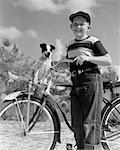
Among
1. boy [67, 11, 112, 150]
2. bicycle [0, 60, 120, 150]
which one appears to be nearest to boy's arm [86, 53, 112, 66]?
boy [67, 11, 112, 150]

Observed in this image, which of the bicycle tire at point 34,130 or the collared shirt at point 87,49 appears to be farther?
the bicycle tire at point 34,130

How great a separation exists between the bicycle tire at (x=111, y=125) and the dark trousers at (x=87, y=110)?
0.18 metres

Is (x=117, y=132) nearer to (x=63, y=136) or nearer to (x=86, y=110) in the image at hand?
(x=86, y=110)

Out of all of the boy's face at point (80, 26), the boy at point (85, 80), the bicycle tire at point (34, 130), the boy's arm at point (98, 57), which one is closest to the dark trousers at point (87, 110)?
the boy at point (85, 80)

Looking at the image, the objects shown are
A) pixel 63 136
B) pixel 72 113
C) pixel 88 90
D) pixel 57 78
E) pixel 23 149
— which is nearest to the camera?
pixel 88 90

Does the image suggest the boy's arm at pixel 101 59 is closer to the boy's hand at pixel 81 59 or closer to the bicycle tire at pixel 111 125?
the boy's hand at pixel 81 59

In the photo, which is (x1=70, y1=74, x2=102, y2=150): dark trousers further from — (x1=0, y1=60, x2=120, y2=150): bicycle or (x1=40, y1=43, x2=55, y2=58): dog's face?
(x1=40, y1=43, x2=55, y2=58): dog's face

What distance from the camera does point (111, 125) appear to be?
260cm

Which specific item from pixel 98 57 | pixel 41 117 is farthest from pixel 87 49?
pixel 41 117

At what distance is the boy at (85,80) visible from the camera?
2184mm

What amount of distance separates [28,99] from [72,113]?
0.36 meters

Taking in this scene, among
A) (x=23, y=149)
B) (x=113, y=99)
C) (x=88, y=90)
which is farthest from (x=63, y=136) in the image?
(x=88, y=90)

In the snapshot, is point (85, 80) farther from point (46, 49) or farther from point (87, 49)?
point (46, 49)

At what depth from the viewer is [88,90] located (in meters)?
2.19
